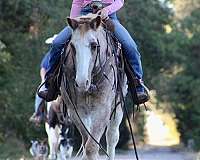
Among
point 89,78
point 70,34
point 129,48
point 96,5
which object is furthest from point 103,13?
point 89,78

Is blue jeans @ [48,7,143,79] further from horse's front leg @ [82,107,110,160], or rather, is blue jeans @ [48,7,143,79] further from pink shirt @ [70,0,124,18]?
horse's front leg @ [82,107,110,160]

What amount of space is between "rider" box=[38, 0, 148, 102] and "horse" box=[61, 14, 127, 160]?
0.38 m

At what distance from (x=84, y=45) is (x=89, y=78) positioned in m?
0.41

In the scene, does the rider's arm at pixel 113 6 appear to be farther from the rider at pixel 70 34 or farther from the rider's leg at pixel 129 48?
the rider's leg at pixel 129 48

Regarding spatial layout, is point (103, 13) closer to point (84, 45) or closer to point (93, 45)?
point (93, 45)

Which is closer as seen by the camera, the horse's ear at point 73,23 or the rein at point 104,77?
the horse's ear at point 73,23

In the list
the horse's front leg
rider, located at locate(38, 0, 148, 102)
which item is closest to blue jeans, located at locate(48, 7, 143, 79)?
rider, located at locate(38, 0, 148, 102)

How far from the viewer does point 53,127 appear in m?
16.2

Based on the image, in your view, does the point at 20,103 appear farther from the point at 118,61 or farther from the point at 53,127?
the point at 118,61

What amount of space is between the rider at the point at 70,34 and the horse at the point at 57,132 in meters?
5.38

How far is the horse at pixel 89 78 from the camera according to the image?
872 cm

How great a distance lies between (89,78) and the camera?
8656 mm

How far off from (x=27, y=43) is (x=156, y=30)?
10929 mm

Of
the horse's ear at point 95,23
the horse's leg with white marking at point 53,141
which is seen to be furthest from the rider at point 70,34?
the horse's leg with white marking at point 53,141
